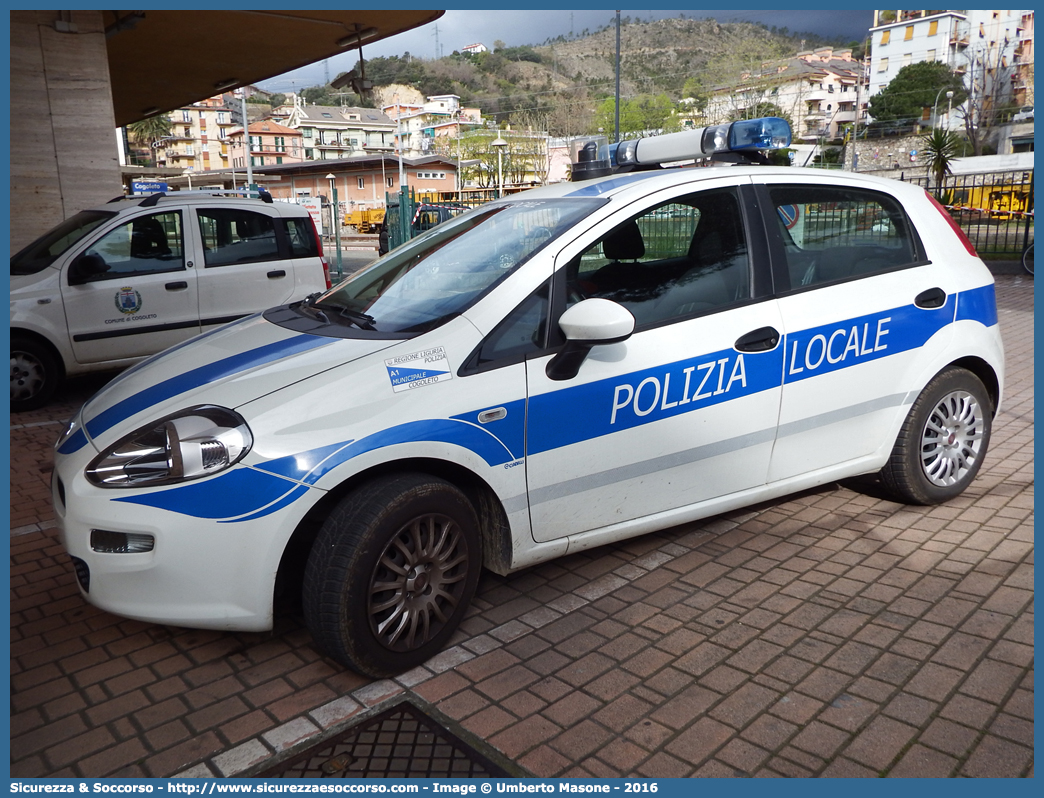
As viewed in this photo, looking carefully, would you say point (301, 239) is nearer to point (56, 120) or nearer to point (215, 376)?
point (56, 120)

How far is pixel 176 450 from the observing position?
2.68 meters

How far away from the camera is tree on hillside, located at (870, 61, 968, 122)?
77.6 m

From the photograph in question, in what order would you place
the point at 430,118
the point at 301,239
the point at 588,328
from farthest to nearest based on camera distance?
the point at 430,118, the point at 301,239, the point at 588,328

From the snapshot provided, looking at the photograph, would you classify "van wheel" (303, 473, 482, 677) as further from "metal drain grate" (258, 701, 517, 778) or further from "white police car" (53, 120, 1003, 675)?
"metal drain grate" (258, 701, 517, 778)

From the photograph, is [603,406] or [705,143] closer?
[603,406]

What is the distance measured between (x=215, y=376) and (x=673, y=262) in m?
1.95

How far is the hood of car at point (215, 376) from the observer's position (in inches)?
112

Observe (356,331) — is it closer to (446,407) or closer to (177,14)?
(446,407)

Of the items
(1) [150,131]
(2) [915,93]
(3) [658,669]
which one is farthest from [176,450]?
(1) [150,131]

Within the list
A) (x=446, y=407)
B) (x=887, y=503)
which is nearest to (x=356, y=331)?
(x=446, y=407)

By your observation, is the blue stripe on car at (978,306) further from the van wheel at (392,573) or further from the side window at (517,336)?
the van wheel at (392,573)

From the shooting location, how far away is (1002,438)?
5656 mm

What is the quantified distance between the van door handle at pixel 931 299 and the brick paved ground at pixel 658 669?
111cm

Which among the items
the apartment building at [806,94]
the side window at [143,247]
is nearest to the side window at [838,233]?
the side window at [143,247]
